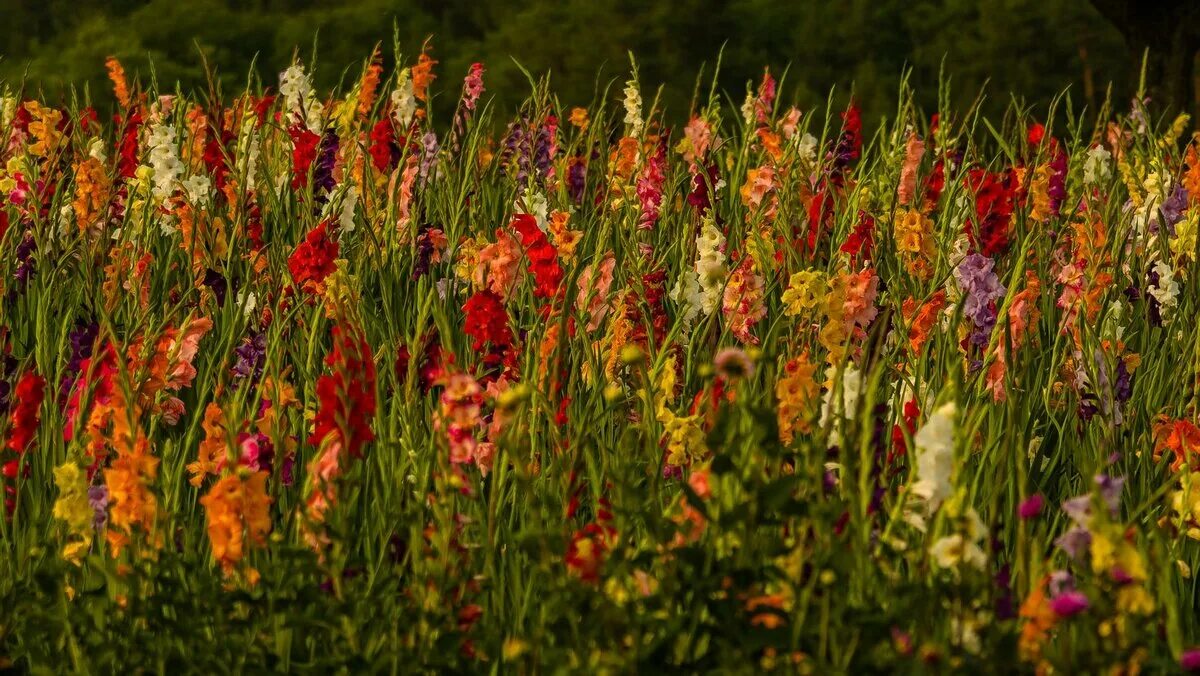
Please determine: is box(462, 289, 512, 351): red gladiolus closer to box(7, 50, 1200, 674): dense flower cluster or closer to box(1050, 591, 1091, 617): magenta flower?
box(7, 50, 1200, 674): dense flower cluster

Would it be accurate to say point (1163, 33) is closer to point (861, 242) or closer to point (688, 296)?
point (861, 242)

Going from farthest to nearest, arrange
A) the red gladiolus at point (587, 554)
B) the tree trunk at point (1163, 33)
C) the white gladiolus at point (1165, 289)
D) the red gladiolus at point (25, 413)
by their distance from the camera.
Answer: the tree trunk at point (1163, 33)
the white gladiolus at point (1165, 289)
the red gladiolus at point (25, 413)
the red gladiolus at point (587, 554)

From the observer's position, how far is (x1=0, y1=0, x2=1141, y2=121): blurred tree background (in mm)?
12227

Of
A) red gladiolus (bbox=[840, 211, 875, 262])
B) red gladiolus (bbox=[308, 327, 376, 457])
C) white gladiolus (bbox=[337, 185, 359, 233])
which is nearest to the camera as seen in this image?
red gladiolus (bbox=[308, 327, 376, 457])

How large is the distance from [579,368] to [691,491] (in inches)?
56.4

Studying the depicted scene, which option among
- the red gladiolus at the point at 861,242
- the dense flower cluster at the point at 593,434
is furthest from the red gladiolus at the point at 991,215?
the red gladiolus at the point at 861,242

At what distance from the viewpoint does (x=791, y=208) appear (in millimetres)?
5023

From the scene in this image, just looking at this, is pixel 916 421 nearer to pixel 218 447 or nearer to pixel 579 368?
pixel 579 368

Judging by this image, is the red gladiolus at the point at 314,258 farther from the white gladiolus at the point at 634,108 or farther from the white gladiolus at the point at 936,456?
the white gladiolus at the point at 634,108

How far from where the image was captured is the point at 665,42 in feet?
42.1

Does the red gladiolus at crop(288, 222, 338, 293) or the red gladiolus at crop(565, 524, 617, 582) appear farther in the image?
the red gladiolus at crop(288, 222, 338, 293)

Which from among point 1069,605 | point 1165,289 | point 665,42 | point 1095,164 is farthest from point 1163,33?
point 1069,605

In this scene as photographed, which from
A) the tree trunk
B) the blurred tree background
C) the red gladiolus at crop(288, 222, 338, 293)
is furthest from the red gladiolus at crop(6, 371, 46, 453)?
the blurred tree background

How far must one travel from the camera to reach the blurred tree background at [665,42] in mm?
12227
